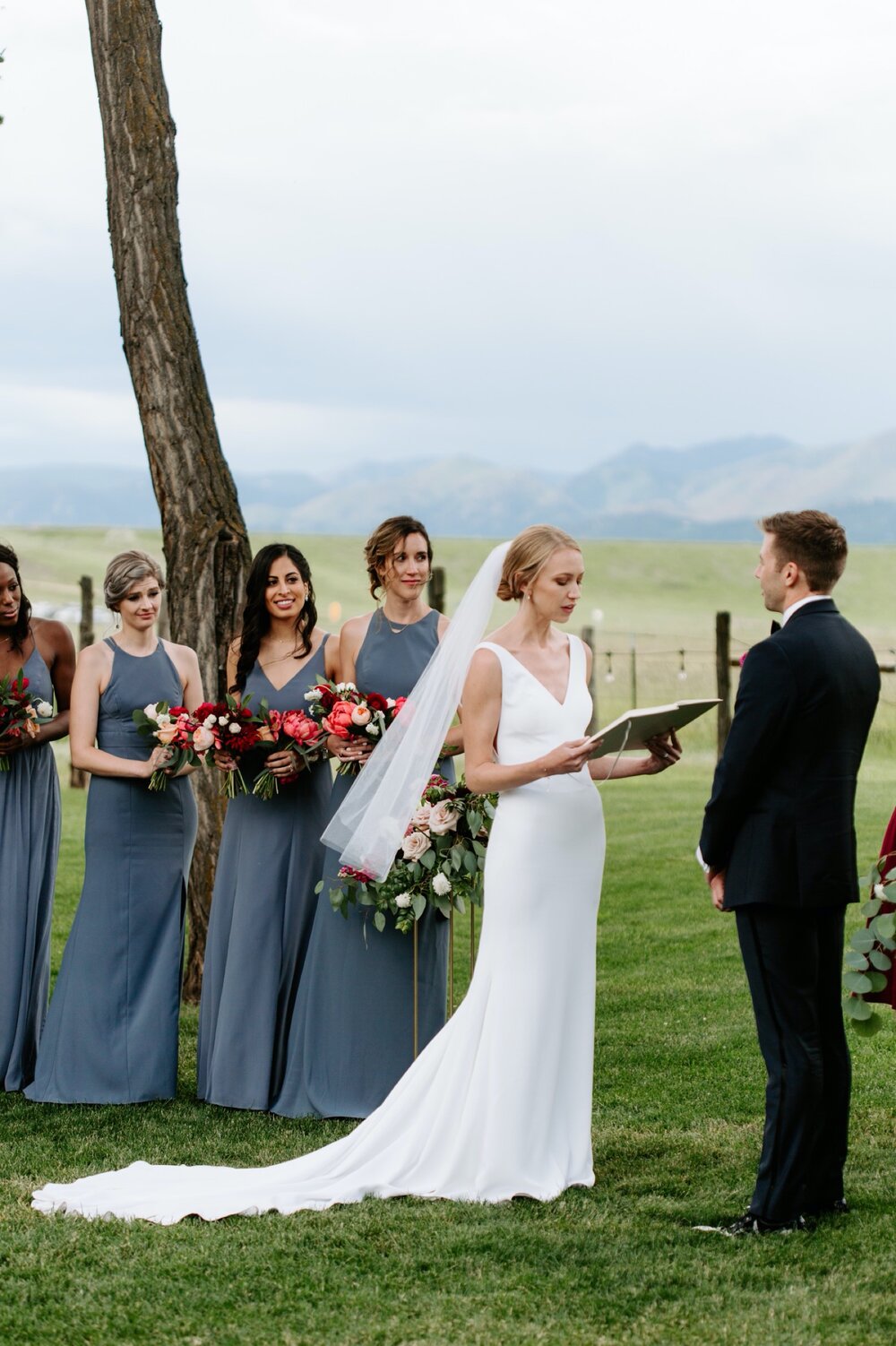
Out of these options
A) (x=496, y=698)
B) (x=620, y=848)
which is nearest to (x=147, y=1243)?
(x=496, y=698)

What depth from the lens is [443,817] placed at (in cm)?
628

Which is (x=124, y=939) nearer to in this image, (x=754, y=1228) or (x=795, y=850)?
(x=754, y=1228)

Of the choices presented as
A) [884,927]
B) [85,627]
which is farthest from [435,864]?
[85,627]

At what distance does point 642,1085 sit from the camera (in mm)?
7230

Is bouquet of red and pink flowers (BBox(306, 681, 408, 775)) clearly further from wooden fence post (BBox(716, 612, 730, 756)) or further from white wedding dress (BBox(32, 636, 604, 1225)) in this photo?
wooden fence post (BBox(716, 612, 730, 756))

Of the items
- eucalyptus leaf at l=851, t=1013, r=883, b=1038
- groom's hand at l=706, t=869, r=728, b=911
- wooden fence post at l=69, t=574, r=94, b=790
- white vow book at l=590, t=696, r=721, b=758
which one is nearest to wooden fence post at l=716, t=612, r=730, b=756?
wooden fence post at l=69, t=574, r=94, b=790

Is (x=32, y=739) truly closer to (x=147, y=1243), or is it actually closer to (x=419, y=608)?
(x=419, y=608)

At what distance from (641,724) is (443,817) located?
1.57 m

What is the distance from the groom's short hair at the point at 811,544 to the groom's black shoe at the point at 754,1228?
1960mm

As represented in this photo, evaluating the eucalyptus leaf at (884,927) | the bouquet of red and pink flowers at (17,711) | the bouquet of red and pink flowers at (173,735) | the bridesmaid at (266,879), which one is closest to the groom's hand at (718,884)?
the eucalyptus leaf at (884,927)

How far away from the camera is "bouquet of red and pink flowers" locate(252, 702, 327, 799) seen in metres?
6.53

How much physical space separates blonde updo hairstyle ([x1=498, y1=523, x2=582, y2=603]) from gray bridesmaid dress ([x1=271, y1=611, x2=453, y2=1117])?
155 centimetres

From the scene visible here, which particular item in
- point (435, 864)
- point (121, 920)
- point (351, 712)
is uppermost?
point (351, 712)

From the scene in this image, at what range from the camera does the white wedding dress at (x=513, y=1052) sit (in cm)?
532
